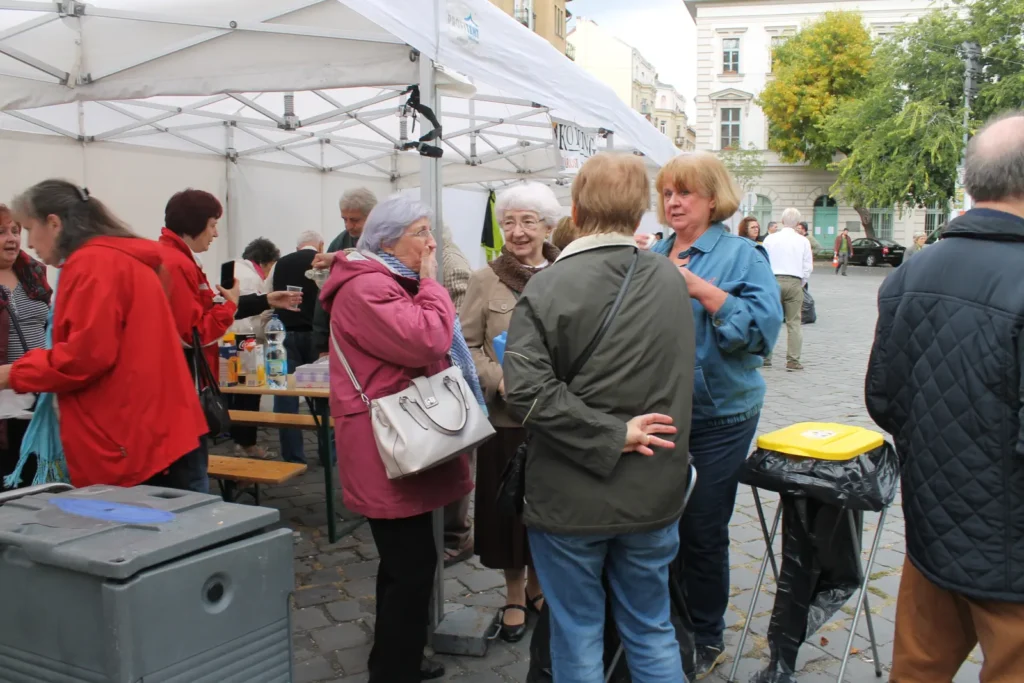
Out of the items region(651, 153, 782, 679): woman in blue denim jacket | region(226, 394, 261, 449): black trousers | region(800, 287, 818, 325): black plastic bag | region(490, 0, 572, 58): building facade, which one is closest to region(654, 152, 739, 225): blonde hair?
region(651, 153, 782, 679): woman in blue denim jacket

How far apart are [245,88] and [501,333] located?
1.71 meters

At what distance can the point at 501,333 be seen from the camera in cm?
314

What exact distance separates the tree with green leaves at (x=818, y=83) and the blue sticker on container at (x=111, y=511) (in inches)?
1518

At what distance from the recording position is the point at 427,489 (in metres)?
2.64

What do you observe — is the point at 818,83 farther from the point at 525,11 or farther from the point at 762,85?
the point at 525,11

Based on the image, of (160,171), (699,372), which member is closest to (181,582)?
(699,372)

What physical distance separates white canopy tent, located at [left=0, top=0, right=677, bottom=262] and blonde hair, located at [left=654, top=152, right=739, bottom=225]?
3.02 ft

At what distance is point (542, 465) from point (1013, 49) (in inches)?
1410

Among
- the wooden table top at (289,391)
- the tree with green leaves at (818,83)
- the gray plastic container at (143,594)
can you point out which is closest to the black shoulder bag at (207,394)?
the wooden table top at (289,391)

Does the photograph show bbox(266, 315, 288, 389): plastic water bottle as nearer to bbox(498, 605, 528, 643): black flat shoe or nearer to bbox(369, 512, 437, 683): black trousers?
bbox(498, 605, 528, 643): black flat shoe

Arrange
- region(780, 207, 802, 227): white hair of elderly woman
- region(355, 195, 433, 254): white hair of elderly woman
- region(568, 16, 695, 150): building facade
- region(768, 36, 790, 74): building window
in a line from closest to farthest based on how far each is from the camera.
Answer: region(355, 195, 433, 254): white hair of elderly woman → region(780, 207, 802, 227): white hair of elderly woman → region(768, 36, 790, 74): building window → region(568, 16, 695, 150): building facade

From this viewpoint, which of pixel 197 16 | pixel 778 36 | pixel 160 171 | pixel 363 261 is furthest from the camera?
pixel 778 36

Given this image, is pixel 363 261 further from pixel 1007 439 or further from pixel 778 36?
pixel 778 36

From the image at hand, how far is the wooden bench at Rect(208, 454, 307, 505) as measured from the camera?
166 inches
